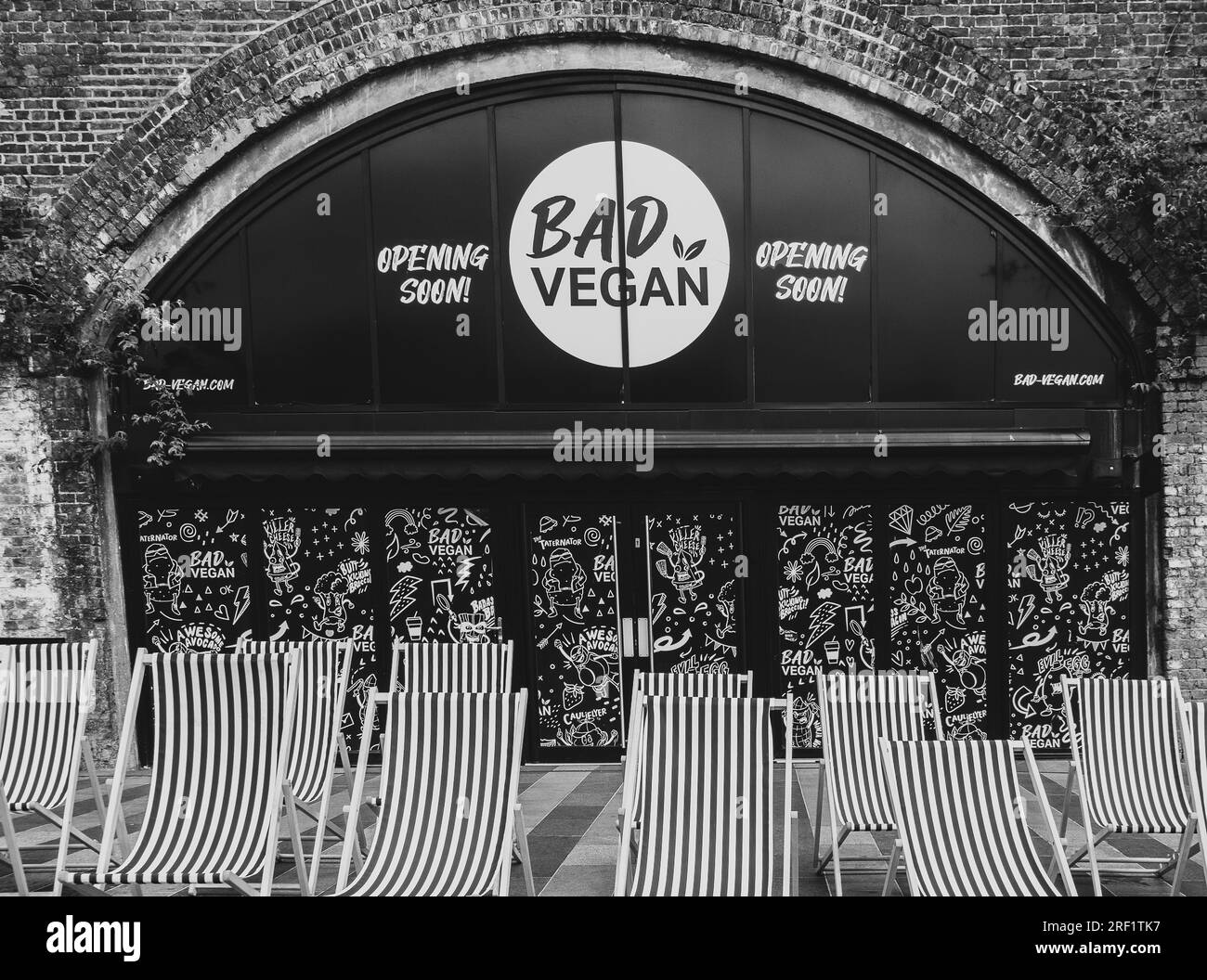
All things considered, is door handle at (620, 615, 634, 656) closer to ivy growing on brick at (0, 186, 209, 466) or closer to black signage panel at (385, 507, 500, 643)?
black signage panel at (385, 507, 500, 643)

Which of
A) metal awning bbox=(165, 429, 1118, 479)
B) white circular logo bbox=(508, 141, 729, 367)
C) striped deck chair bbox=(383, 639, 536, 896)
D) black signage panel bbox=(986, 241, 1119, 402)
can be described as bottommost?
striped deck chair bbox=(383, 639, 536, 896)

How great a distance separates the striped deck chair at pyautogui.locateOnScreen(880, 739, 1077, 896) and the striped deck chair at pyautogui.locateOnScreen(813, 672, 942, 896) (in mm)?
818

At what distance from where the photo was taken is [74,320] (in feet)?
26.2

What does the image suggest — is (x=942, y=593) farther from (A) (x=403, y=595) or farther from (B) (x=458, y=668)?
(A) (x=403, y=595)

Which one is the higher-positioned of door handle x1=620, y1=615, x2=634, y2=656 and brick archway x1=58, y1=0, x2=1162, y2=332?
brick archway x1=58, y1=0, x2=1162, y2=332

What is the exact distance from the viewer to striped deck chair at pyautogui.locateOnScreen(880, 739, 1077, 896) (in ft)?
13.8

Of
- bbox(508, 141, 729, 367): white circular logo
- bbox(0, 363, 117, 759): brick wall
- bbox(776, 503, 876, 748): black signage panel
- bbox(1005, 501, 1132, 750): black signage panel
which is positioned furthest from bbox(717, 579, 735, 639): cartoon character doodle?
bbox(0, 363, 117, 759): brick wall

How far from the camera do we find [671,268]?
27.0 feet

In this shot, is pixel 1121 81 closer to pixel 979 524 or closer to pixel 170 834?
pixel 979 524

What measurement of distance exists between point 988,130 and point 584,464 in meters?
4.66

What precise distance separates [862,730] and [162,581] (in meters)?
6.28

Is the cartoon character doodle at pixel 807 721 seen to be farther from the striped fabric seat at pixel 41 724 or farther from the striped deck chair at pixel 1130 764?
the striped fabric seat at pixel 41 724

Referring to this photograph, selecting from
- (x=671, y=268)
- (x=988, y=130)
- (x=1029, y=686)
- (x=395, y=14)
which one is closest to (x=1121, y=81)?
(x=988, y=130)

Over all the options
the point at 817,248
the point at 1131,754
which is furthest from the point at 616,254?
the point at 1131,754
